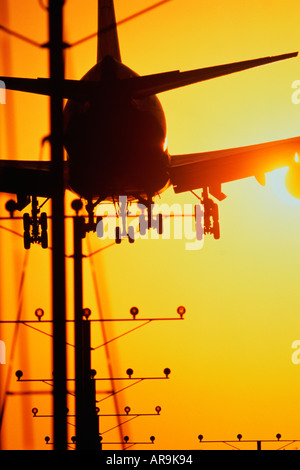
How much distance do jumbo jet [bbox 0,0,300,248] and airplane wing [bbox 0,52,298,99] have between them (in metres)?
0.03

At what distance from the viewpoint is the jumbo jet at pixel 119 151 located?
20.1 meters

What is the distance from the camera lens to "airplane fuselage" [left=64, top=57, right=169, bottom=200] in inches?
815

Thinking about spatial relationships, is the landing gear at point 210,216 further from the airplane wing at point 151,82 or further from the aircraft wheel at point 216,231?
the airplane wing at point 151,82

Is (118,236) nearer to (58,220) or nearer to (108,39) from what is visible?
(108,39)

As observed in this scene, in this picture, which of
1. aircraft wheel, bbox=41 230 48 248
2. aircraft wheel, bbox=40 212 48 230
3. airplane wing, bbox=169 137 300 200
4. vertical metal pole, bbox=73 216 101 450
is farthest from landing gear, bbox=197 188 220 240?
vertical metal pole, bbox=73 216 101 450

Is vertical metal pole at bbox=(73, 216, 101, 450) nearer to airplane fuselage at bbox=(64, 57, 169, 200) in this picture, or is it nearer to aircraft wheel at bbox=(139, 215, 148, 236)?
aircraft wheel at bbox=(139, 215, 148, 236)

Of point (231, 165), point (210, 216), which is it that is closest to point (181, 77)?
point (231, 165)

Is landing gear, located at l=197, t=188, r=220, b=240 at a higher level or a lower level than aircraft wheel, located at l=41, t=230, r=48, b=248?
higher

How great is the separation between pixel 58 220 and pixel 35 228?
2263 cm

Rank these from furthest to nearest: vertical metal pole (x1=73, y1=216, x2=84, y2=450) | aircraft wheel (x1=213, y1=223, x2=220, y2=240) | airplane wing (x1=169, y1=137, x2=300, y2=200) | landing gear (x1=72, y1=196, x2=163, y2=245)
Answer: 1. aircraft wheel (x1=213, y1=223, x2=220, y2=240)
2. airplane wing (x1=169, y1=137, x2=300, y2=200)
3. landing gear (x1=72, y1=196, x2=163, y2=245)
4. vertical metal pole (x1=73, y1=216, x2=84, y2=450)

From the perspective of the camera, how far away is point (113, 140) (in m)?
21.4

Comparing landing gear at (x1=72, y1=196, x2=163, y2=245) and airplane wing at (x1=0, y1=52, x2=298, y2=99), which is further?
landing gear at (x1=72, y1=196, x2=163, y2=245)

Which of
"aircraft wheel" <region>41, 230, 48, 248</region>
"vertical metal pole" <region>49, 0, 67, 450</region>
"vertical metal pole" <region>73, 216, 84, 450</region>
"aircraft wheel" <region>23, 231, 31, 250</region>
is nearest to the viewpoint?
"vertical metal pole" <region>49, 0, 67, 450</region>
